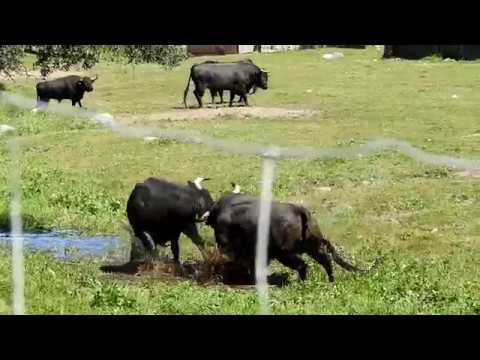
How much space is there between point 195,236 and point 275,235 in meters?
1.14

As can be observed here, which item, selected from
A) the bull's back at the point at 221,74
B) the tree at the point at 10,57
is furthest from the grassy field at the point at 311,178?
the tree at the point at 10,57

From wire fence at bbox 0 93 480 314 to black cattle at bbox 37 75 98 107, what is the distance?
0.33m

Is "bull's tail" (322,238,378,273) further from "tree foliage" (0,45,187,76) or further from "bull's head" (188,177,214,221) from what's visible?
"tree foliage" (0,45,187,76)

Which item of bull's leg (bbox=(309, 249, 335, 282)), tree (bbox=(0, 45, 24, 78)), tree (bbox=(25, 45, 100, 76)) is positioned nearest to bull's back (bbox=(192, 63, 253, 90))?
tree (bbox=(0, 45, 24, 78))

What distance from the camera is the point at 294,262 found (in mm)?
7551

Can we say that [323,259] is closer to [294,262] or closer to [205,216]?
[294,262]

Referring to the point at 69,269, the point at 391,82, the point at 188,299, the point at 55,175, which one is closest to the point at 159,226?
the point at 69,269

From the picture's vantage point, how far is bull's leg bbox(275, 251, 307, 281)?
7523 millimetres

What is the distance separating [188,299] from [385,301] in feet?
4.62

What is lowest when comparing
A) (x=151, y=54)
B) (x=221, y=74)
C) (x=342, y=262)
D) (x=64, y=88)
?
(x=342, y=262)

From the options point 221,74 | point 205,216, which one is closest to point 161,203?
point 205,216

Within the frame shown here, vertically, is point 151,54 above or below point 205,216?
above
